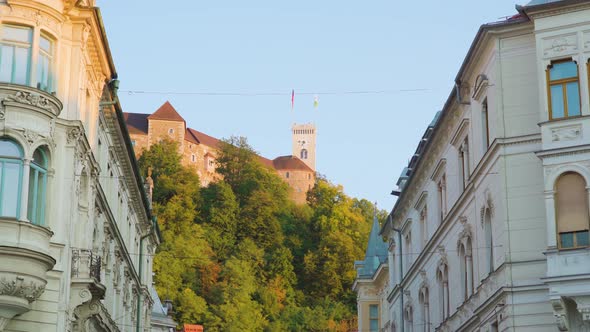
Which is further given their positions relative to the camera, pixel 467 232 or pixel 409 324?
pixel 409 324

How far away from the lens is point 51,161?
88.3ft

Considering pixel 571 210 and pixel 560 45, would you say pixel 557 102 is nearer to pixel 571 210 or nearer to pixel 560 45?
pixel 560 45

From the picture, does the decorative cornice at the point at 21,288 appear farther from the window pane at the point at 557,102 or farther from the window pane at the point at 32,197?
the window pane at the point at 557,102

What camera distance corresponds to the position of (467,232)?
33375 millimetres

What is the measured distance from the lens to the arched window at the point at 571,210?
26656mm

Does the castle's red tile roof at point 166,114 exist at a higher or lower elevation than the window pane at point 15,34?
higher

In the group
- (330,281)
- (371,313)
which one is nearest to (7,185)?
(371,313)

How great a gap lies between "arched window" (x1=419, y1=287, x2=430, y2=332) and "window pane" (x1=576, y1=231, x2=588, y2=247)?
52.5 feet

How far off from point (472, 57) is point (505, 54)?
213 cm

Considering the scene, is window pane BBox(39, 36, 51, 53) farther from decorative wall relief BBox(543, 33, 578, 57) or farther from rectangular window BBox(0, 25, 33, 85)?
decorative wall relief BBox(543, 33, 578, 57)

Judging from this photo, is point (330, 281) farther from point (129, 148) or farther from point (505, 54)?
point (505, 54)

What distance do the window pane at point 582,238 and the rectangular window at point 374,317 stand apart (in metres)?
36.2

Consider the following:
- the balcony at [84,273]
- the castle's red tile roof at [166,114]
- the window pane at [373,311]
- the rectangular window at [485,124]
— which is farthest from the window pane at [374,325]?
the castle's red tile roof at [166,114]

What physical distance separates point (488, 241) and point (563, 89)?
543 centimetres
